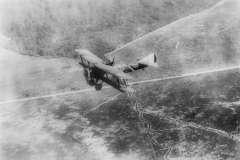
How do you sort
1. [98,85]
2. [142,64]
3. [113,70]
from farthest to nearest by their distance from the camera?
[98,85], [142,64], [113,70]

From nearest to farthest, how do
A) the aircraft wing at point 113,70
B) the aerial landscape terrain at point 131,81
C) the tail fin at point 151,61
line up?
the aerial landscape terrain at point 131,81
the aircraft wing at point 113,70
the tail fin at point 151,61

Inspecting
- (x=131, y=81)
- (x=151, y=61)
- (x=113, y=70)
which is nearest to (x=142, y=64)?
(x=151, y=61)

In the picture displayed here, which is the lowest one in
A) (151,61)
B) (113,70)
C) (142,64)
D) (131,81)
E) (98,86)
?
(98,86)

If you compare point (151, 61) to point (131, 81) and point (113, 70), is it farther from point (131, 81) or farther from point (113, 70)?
point (113, 70)

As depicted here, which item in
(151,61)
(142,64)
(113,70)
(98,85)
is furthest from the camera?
(98,85)

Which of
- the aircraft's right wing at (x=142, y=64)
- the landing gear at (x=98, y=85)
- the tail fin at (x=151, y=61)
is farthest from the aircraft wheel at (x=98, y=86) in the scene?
the tail fin at (x=151, y=61)

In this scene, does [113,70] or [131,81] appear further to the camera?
[131,81]

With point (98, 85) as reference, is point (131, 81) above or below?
above

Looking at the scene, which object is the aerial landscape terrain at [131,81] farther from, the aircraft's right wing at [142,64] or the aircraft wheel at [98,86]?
the aircraft's right wing at [142,64]

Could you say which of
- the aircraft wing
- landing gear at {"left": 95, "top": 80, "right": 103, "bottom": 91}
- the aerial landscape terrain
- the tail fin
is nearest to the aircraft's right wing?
the tail fin

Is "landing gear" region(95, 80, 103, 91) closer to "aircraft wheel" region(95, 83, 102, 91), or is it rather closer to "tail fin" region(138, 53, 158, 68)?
"aircraft wheel" region(95, 83, 102, 91)
